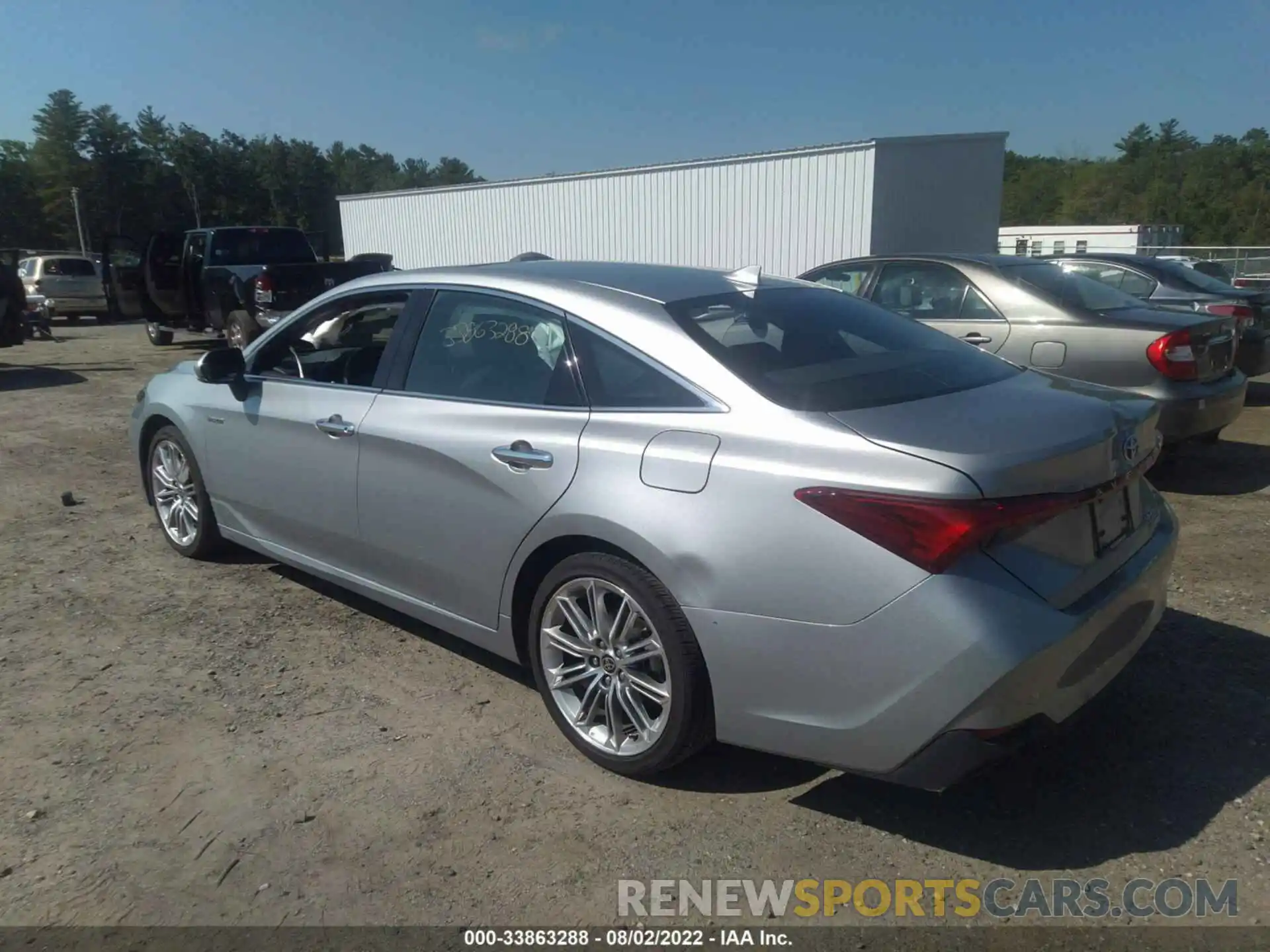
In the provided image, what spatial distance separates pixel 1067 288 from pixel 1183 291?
353 cm

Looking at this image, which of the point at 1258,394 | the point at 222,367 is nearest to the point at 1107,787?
the point at 222,367

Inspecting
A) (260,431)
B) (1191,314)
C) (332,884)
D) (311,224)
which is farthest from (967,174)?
(311,224)

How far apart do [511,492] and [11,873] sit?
179 cm

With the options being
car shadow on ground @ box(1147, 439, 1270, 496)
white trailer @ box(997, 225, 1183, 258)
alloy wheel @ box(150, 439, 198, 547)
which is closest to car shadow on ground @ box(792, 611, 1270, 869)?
car shadow on ground @ box(1147, 439, 1270, 496)

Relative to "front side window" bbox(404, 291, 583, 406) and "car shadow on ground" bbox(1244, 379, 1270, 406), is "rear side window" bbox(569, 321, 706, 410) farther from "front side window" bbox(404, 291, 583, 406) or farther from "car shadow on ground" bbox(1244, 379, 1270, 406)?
"car shadow on ground" bbox(1244, 379, 1270, 406)

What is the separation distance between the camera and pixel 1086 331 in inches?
247

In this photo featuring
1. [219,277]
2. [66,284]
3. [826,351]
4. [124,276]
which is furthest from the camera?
[66,284]

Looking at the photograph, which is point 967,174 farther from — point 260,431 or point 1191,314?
point 260,431

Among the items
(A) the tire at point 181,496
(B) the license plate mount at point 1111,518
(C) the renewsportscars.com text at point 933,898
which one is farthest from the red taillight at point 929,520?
(A) the tire at point 181,496

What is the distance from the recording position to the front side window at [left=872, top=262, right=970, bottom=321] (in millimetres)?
6922

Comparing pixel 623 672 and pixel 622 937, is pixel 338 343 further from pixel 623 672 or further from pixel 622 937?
pixel 622 937

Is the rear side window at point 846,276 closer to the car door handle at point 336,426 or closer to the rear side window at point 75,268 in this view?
the car door handle at point 336,426

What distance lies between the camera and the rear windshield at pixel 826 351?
2.94m

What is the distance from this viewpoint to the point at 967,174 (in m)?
18.1
